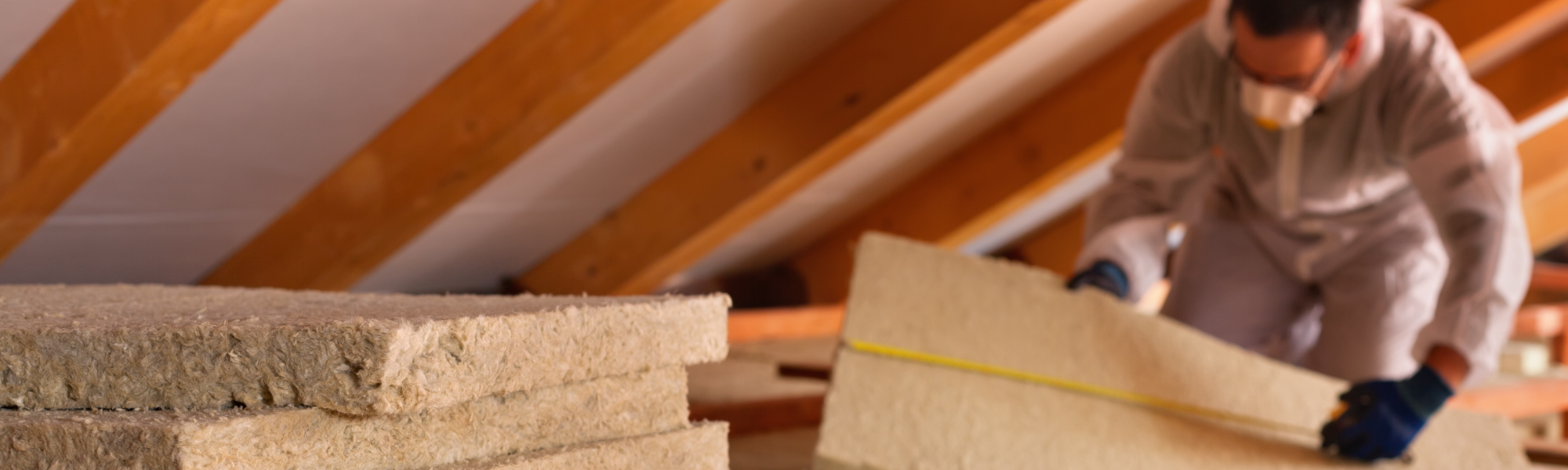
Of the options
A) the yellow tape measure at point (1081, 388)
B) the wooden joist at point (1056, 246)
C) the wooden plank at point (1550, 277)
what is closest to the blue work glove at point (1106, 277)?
the yellow tape measure at point (1081, 388)

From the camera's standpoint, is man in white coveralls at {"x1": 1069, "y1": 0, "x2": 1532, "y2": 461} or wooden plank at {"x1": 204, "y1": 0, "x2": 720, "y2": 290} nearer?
man in white coveralls at {"x1": 1069, "y1": 0, "x2": 1532, "y2": 461}

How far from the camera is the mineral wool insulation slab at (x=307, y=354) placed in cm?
91

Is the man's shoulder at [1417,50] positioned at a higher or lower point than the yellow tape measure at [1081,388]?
higher

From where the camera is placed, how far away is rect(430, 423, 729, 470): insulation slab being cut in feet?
3.52

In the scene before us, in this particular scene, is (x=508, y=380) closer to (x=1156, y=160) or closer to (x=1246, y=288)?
(x=1156, y=160)

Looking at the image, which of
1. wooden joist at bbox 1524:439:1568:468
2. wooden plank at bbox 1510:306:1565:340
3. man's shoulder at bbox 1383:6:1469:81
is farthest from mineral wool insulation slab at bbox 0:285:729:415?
wooden plank at bbox 1510:306:1565:340

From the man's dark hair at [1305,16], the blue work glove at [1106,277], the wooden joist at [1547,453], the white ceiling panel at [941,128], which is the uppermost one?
the white ceiling panel at [941,128]

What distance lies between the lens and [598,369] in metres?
1.15

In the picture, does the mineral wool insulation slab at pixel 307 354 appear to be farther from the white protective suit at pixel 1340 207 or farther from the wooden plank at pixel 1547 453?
the wooden plank at pixel 1547 453

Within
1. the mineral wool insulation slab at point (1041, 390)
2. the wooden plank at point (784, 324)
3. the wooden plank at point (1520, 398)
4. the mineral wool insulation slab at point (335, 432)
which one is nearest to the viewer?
the mineral wool insulation slab at point (335, 432)

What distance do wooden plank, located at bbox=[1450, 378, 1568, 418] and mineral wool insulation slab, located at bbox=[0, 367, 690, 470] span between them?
2.66 metres

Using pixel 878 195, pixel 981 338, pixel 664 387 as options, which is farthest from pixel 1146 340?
pixel 878 195

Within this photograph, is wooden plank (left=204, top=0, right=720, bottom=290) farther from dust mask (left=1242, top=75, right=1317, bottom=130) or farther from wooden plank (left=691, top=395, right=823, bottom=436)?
dust mask (left=1242, top=75, right=1317, bottom=130)

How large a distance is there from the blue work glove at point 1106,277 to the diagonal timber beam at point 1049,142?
1730 millimetres
